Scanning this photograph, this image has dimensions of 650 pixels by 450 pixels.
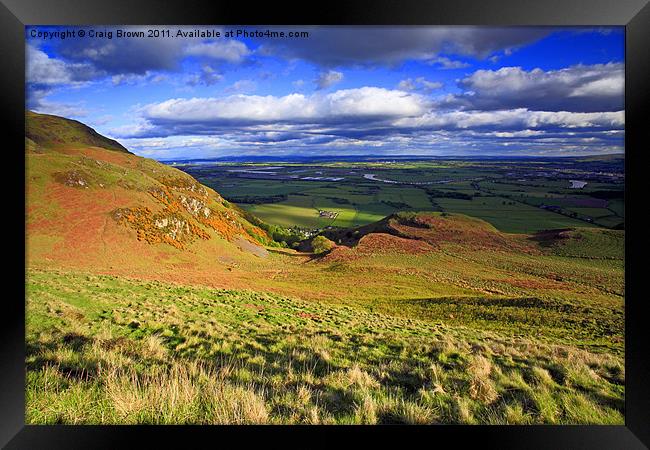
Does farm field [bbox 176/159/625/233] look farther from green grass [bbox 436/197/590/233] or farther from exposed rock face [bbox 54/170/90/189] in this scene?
exposed rock face [bbox 54/170/90/189]

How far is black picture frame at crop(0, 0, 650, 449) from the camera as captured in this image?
9.71ft

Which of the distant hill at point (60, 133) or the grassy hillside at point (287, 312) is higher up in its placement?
the distant hill at point (60, 133)

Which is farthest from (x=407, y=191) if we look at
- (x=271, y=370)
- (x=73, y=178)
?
(x=73, y=178)

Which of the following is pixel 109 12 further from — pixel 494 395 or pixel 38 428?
pixel 494 395

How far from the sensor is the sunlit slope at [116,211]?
237 inches

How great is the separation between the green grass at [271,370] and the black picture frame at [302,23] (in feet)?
0.42

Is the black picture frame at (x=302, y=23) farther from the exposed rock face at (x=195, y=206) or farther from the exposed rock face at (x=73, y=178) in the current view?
the exposed rock face at (x=195, y=206)

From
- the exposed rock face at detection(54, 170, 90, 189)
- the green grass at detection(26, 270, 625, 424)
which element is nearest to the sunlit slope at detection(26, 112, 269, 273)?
the exposed rock face at detection(54, 170, 90, 189)

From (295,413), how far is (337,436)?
1.42ft

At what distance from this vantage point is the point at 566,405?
3.40m

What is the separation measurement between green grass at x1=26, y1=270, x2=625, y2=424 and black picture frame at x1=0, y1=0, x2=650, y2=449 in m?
0.13

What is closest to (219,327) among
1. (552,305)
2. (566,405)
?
(566,405)

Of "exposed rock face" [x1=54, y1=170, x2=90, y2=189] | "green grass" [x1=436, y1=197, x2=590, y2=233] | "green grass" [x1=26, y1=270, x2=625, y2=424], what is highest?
"exposed rock face" [x1=54, y1=170, x2=90, y2=189]

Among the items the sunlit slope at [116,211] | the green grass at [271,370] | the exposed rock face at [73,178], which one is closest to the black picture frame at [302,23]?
the green grass at [271,370]
